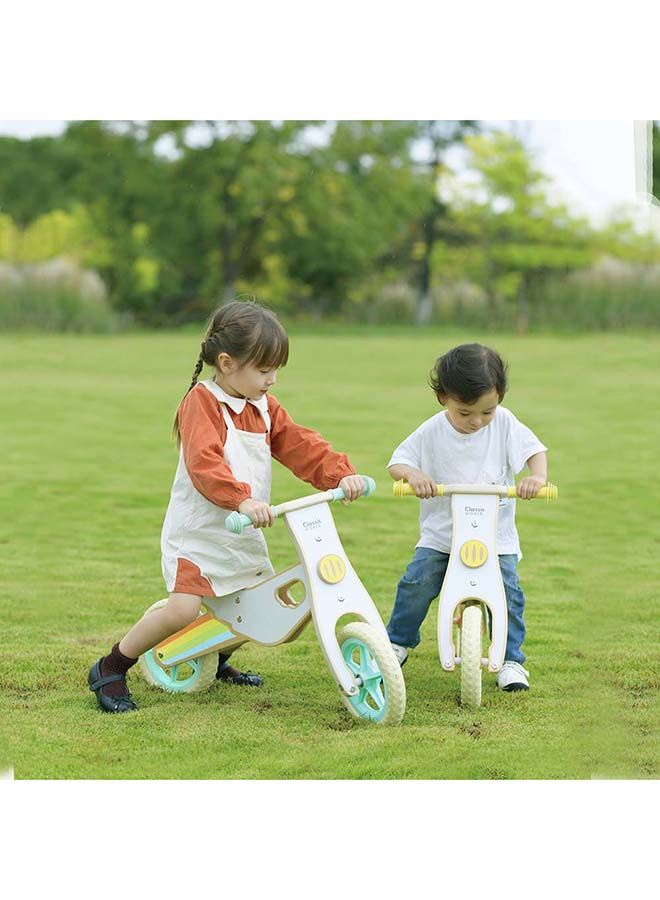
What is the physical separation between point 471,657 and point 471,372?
906 mm

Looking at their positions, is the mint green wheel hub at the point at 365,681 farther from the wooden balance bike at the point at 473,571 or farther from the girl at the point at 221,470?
the girl at the point at 221,470

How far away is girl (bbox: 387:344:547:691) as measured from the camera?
3.81m

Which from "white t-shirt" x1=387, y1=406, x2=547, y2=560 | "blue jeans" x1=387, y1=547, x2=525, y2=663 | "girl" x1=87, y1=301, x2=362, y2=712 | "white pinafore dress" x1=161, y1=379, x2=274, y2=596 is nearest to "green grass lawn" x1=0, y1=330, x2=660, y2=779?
"blue jeans" x1=387, y1=547, x2=525, y2=663

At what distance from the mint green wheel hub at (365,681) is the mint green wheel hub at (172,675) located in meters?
0.63

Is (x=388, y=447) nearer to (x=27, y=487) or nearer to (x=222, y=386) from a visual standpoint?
(x=27, y=487)

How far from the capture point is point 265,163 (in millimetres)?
18891

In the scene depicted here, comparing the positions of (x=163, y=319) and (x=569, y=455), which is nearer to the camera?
(x=569, y=455)

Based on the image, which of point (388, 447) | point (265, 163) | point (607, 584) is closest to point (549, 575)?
point (607, 584)

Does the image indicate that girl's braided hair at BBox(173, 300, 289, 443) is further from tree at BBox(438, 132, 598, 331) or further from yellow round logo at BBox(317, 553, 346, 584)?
tree at BBox(438, 132, 598, 331)

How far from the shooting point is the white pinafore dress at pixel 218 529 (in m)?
3.74

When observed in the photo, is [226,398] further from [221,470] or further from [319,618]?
[319,618]

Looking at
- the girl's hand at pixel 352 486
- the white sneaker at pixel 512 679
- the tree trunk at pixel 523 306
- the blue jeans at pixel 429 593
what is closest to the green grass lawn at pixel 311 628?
the white sneaker at pixel 512 679

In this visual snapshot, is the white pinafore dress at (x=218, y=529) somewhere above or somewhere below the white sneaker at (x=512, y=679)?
above

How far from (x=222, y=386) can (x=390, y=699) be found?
3.68 feet
